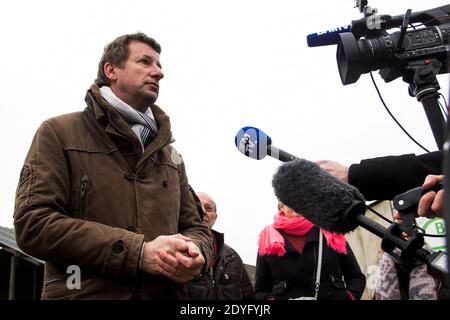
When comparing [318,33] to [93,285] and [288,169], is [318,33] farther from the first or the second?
[93,285]

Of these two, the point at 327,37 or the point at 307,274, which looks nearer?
the point at 327,37

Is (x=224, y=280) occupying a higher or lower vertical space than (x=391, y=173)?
lower

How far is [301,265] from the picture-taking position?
340 cm

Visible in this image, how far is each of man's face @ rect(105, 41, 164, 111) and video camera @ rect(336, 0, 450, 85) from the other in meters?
1.01

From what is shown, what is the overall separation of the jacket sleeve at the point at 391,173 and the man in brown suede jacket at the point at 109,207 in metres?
0.70

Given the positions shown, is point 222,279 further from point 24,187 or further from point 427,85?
point 427,85

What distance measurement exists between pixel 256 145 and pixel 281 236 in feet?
6.69

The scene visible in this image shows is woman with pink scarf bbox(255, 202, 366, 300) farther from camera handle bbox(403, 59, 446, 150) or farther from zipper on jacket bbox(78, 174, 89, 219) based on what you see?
zipper on jacket bbox(78, 174, 89, 219)

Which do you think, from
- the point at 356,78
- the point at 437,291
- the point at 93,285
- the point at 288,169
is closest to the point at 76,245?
the point at 93,285

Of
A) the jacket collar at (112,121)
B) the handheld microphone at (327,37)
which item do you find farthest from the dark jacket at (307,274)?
the handheld microphone at (327,37)

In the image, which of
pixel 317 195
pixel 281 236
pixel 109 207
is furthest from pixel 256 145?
pixel 281 236

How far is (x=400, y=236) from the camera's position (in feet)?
4.16

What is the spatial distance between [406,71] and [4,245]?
22.6ft

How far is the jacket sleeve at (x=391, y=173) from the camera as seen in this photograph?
177 cm
